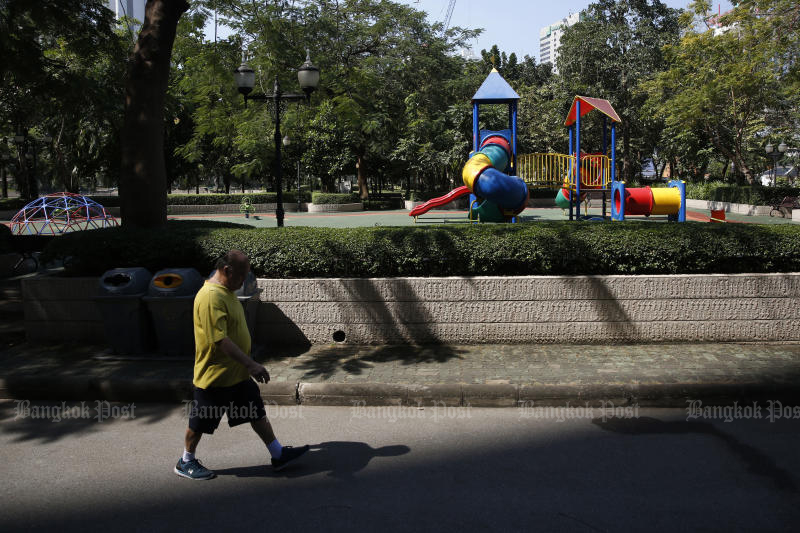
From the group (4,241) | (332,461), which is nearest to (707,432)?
(332,461)

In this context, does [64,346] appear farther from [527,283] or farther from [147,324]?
[527,283]

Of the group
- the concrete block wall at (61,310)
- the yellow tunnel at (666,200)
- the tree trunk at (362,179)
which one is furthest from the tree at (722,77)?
the concrete block wall at (61,310)

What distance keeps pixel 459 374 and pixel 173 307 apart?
3.24m

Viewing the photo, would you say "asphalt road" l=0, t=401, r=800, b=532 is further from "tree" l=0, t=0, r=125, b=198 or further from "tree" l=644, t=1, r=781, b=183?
"tree" l=644, t=1, r=781, b=183

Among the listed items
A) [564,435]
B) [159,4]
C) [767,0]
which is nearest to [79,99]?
[159,4]

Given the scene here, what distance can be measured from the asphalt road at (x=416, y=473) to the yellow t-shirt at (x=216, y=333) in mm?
774

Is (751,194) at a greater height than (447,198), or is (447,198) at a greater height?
(447,198)

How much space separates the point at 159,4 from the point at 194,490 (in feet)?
24.2

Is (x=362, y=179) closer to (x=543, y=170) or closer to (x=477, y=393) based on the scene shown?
(x=543, y=170)

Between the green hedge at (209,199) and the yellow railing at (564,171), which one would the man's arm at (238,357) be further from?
the green hedge at (209,199)

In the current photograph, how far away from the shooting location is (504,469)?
451 centimetres

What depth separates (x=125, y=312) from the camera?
690 centimetres

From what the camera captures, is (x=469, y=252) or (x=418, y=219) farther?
(x=418, y=219)

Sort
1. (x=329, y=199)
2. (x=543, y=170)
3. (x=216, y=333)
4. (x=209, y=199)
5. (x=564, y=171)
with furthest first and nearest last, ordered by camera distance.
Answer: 1. (x=209, y=199)
2. (x=329, y=199)
3. (x=543, y=170)
4. (x=564, y=171)
5. (x=216, y=333)
